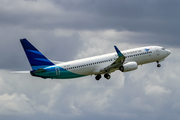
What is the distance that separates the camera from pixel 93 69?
3679 inches

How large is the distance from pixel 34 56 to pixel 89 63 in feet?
43.8

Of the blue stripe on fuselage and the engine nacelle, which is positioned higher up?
the engine nacelle

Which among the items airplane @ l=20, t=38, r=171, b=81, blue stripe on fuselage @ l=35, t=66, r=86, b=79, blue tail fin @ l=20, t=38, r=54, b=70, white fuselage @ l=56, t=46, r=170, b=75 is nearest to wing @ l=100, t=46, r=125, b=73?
airplane @ l=20, t=38, r=171, b=81

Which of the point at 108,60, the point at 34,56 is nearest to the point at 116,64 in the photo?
the point at 108,60

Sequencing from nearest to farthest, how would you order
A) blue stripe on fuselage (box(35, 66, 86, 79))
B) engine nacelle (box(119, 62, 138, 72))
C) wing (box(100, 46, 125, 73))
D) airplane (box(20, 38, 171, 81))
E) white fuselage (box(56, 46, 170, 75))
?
blue stripe on fuselage (box(35, 66, 86, 79)) → airplane (box(20, 38, 171, 81)) → wing (box(100, 46, 125, 73)) → white fuselage (box(56, 46, 170, 75)) → engine nacelle (box(119, 62, 138, 72))

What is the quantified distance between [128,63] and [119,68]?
2763mm

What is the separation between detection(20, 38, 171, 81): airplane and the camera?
88562mm

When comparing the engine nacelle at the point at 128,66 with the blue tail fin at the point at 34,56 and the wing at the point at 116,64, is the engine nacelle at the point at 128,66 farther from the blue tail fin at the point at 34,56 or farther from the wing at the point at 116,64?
the blue tail fin at the point at 34,56

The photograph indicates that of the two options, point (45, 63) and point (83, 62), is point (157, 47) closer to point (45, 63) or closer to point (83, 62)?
point (83, 62)

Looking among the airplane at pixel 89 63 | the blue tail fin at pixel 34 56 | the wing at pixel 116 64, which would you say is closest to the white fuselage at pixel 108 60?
the airplane at pixel 89 63

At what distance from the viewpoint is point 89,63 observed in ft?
303

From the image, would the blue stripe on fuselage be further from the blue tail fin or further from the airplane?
the blue tail fin

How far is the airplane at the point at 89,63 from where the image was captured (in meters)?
88.6

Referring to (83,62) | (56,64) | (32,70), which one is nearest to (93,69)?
(83,62)
